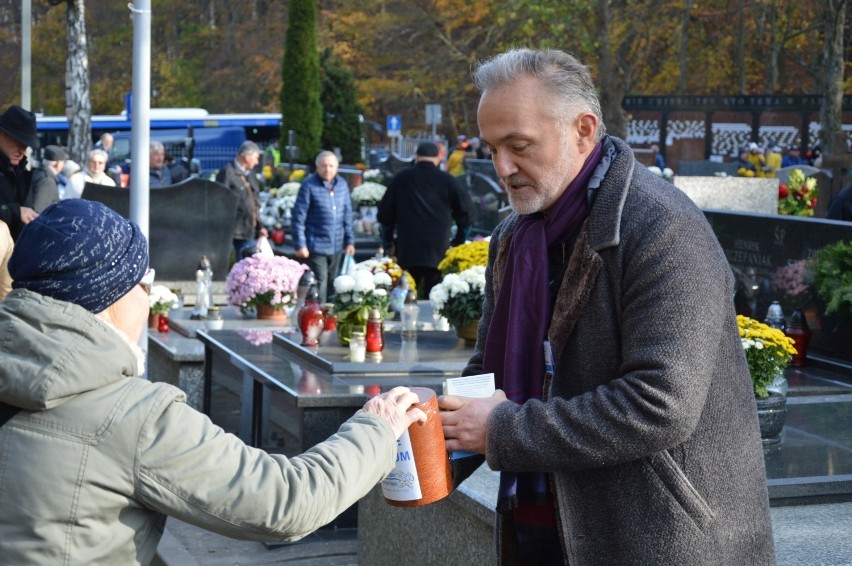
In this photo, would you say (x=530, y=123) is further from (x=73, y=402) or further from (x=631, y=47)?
(x=631, y=47)

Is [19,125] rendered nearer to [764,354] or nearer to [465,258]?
[465,258]

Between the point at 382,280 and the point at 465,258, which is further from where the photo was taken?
the point at 465,258

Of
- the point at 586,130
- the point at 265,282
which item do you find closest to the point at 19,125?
the point at 265,282

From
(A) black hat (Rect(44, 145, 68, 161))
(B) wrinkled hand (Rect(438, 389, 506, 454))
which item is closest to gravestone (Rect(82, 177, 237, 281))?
(A) black hat (Rect(44, 145, 68, 161))

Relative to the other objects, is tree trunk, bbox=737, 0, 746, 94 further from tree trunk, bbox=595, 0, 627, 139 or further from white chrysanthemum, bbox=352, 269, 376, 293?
white chrysanthemum, bbox=352, 269, 376, 293

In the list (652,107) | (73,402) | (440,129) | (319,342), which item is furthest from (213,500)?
(440,129)

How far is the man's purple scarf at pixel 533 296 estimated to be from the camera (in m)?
2.83

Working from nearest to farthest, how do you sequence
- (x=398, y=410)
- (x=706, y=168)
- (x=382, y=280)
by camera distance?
(x=398, y=410)
(x=382, y=280)
(x=706, y=168)

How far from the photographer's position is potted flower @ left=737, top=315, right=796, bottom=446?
201 inches

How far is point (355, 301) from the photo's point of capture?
7.91 m

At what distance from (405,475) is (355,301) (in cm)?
505

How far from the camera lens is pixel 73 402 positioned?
91.9 inches

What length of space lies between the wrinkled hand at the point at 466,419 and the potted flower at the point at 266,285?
23.0 feet

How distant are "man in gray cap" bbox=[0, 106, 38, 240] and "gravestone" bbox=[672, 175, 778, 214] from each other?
9746 millimetres
